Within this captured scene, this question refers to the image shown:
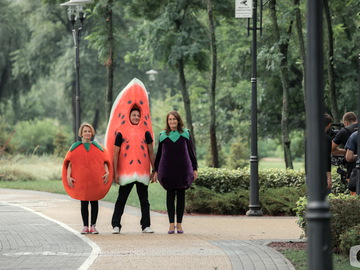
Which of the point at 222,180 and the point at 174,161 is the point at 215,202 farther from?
the point at 174,161

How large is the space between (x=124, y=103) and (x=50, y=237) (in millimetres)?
2467

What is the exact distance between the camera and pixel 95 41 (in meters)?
29.3

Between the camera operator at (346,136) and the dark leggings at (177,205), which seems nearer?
the dark leggings at (177,205)

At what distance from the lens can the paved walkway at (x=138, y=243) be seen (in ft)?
33.4

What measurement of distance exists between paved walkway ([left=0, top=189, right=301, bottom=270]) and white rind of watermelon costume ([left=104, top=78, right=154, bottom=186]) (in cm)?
89

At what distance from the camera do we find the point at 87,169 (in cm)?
1357

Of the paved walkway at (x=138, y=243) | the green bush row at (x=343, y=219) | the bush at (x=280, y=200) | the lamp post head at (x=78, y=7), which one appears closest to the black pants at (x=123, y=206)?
the paved walkway at (x=138, y=243)

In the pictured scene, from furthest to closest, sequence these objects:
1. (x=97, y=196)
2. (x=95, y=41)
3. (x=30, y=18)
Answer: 1. (x=30, y=18)
2. (x=95, y=41)
3. (x=97, y=196)

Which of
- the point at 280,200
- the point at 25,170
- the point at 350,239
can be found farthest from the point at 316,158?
the point at 25,170

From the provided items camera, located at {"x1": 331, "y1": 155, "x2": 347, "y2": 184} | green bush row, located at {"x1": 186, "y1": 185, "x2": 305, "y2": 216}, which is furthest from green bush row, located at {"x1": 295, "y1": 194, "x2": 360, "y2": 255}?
green bush row, located at {"x1": 186, "y1": 185, "x2": 305, "y2": 216}

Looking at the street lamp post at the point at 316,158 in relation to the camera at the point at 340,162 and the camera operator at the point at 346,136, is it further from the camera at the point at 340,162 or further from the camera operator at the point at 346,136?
the camera at the point at 340,162

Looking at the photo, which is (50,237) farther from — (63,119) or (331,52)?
(63,119)

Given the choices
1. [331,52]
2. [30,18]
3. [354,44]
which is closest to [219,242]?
[331,52]

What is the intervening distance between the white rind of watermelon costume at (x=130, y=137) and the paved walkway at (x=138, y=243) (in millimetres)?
893
